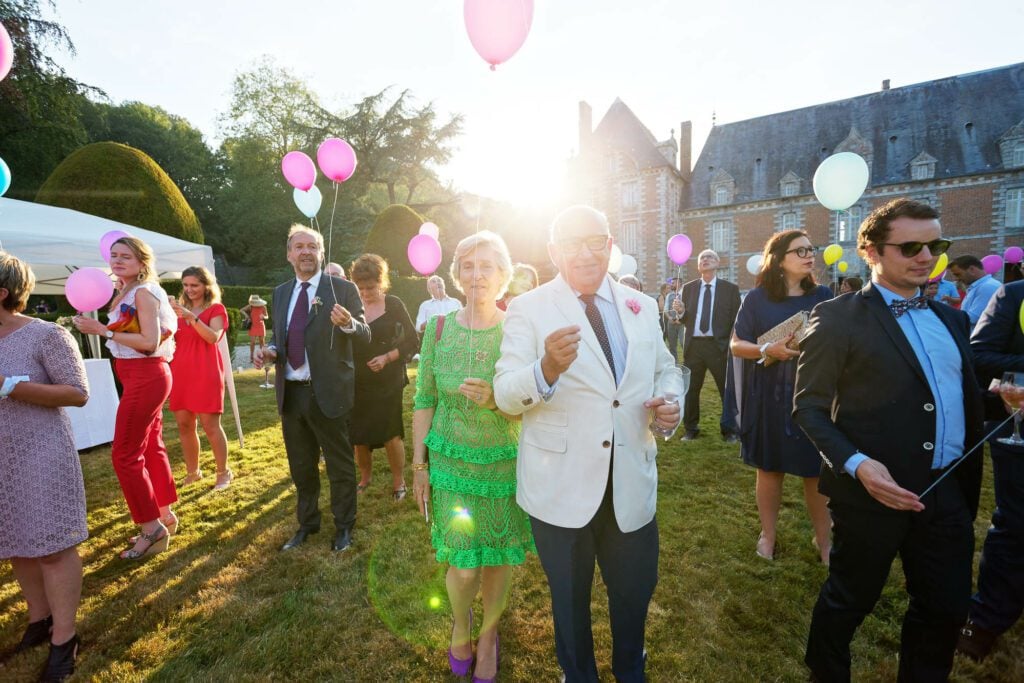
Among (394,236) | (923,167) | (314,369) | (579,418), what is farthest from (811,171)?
(579,418)

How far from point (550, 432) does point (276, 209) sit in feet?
101

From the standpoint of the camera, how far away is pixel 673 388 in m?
1.79

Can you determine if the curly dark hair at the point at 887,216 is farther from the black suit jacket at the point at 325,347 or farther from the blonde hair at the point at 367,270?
the blonde hair at the point at 367,270

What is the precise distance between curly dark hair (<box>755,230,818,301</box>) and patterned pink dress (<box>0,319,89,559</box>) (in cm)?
418

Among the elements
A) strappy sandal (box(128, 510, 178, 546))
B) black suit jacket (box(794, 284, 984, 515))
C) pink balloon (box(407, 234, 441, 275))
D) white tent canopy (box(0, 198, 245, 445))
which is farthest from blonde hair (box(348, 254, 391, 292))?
black suit jacket (box(794, 284, 984, 515))

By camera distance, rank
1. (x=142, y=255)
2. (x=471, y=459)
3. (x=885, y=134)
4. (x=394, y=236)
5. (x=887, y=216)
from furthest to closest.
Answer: (x=885, y=134) < (x=394, y=236) < (x=142, y=255) < (x=471, y=459) < (x=887, y=216)

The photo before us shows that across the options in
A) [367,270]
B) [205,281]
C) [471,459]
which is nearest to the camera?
[471,459]

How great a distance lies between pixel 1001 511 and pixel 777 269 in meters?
1.76

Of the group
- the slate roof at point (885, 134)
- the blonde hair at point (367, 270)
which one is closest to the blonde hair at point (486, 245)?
the blonde hair at point (367, 270)

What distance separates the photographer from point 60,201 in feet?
35.5

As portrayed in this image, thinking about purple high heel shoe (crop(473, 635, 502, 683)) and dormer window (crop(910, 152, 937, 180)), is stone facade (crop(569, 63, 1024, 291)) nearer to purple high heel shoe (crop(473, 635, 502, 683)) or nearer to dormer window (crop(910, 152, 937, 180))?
dormer window (crop(910, 152, 937, 180))

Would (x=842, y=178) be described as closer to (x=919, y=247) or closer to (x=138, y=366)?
(x=919, y=247)

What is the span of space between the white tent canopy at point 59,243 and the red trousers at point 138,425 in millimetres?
3029

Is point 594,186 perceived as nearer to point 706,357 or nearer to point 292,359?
point 706,357
